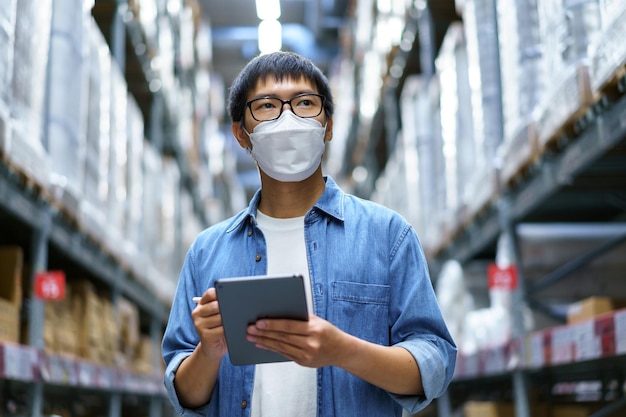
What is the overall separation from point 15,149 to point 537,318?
123 inches

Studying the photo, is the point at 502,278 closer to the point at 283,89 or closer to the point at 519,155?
the point at 519,155

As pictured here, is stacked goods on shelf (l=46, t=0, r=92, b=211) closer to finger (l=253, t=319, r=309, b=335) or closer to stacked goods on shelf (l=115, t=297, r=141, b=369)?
stacked goods on shelf (l=115, t=297, r=141, b=369)

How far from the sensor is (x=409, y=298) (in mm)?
1687

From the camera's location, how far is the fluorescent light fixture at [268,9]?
54.0 feet

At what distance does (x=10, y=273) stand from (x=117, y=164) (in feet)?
6.77

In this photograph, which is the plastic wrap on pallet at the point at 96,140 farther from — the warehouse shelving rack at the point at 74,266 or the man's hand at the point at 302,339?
the man's hand at the point at 302,339

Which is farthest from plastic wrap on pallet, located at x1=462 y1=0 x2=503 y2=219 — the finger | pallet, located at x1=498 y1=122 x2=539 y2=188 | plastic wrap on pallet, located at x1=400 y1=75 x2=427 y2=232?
the finger

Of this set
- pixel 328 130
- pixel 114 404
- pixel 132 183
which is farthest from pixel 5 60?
pixel 114 404

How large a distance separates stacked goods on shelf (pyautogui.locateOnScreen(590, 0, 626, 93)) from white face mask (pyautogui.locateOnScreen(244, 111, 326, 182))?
144 cm

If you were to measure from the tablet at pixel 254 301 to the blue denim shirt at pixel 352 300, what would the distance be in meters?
0.21

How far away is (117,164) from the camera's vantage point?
244 inches

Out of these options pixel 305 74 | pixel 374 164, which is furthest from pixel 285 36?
pixel 305 74

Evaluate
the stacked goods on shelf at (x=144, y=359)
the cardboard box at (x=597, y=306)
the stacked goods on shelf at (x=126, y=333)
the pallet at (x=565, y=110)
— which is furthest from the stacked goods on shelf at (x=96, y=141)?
the cardboard box at (x=597, y=306)

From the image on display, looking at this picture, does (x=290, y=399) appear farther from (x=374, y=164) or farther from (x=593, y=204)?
(x=374, y=164)
